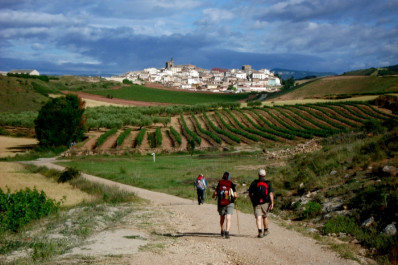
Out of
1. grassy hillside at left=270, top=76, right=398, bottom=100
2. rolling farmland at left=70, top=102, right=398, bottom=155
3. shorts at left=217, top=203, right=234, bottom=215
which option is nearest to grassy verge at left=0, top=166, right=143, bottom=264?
shorts at left=217, top=203, right=234, bottom=215

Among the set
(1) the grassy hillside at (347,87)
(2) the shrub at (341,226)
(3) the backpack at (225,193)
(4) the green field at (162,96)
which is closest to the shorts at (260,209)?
(3) the backpack at (225,193)

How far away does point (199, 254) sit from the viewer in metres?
10.3

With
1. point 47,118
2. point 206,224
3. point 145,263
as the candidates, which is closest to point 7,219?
point 206,224

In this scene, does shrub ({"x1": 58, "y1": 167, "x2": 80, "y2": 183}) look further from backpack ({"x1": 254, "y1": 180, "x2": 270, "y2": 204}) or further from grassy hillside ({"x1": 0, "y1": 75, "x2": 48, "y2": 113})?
grassy hillside ({"x1": 0, "y1": 75, "x2": 48, "y2": 113})

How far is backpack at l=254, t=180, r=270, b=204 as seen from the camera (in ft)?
38.7

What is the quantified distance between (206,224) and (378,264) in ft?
19.5

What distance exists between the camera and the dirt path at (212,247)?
32.1ft

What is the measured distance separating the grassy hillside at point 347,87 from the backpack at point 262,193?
82.6 metres

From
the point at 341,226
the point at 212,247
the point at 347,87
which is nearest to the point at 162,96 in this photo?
the point at 347,87

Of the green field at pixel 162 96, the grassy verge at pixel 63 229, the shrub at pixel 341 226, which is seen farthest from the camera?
the green field at pixel 162 96

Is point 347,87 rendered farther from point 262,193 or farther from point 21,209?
point 262,193

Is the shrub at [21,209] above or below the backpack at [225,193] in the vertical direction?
below

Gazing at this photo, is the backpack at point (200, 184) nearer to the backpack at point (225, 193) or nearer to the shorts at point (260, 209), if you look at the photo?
the backpack at point (225, 193)

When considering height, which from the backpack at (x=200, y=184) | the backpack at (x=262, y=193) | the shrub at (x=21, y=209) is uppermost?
the backpack at (x=262, y=193)
